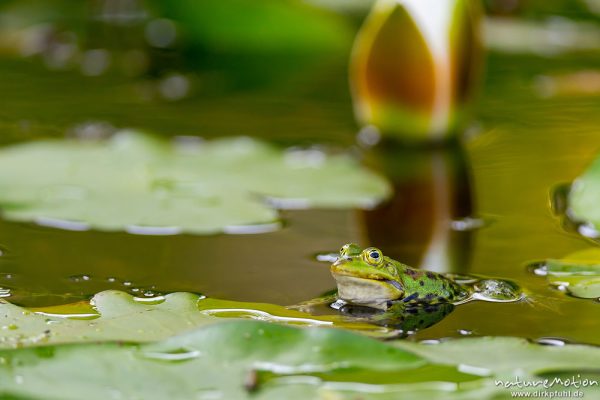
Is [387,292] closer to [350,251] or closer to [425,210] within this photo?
[350,251]

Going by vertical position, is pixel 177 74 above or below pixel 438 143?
above

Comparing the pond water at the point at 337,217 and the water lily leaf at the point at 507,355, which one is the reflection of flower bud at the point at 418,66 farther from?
the water lily leaf at the point at 507,355

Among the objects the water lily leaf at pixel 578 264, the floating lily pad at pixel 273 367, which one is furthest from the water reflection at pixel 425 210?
the floating lily pad at pixel 273 367

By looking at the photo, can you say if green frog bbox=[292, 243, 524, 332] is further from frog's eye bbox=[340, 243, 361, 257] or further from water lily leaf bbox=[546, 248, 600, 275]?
water lily leaf bbox=[546, 248, 600, 275]

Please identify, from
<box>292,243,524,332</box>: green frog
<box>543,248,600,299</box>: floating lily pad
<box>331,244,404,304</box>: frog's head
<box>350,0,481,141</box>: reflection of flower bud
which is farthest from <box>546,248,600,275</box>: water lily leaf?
<box>350,0,481,141</box>: reflection of flower bud

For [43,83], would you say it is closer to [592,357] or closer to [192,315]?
[192,315]

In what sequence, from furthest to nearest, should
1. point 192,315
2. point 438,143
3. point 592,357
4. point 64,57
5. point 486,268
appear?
point 64,57
point 438,143
point 486,268
point 192,315
point 592,357

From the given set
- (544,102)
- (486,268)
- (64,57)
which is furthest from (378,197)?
(64,57)
